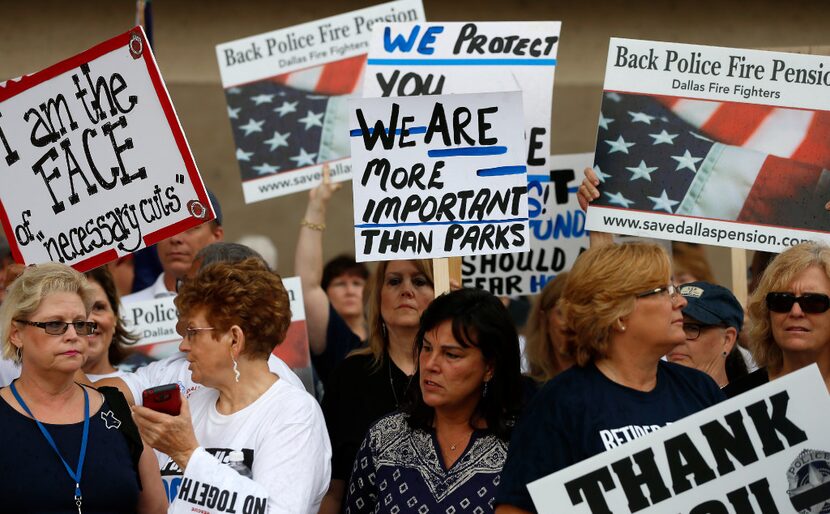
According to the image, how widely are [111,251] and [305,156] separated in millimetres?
1648

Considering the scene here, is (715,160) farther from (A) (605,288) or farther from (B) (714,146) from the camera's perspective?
(A) (605,288)

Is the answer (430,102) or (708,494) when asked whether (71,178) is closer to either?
(430,102)

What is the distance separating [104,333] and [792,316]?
8.63 feet

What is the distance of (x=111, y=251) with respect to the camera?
16.9ft

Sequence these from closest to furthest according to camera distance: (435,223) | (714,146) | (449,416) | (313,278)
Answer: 1. (449,416)
2. (435,223)
3. (714,146)
4. (313,278)

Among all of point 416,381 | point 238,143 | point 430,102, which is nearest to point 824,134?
point 430,102

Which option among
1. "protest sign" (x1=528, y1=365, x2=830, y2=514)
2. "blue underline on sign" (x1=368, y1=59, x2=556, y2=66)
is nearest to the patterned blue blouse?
"protest sign" (x1=528, y1=365, x2=830, y2=514)

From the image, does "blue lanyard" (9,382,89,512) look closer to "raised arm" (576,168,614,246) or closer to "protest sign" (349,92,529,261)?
"protest sign" (349,92,529,261)

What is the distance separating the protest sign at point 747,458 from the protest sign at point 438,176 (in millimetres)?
1520

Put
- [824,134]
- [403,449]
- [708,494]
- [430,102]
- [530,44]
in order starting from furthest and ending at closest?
[530,44]
[824,134]
[430,102]
[403,449]
[708,494]

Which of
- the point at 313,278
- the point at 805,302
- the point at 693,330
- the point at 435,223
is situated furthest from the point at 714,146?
the point at 313,278

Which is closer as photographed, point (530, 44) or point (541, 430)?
point (541, 430)

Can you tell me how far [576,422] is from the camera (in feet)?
12.4

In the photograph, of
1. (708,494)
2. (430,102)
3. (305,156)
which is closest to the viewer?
(708,494)
